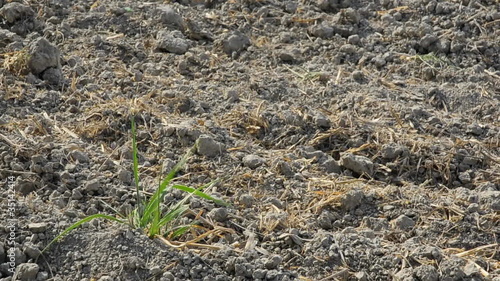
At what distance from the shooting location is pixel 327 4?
495 cm

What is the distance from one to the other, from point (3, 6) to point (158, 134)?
4.78ft

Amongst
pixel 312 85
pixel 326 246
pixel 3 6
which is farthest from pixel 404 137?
pixel 3 6

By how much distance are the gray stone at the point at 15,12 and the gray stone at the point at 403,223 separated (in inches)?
93.5

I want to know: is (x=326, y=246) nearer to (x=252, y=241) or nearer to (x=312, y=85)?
(x=252, y=241)

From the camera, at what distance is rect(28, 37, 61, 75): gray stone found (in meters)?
3.96

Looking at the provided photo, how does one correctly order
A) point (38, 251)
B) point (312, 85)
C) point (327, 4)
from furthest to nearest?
point (327, 4)
point (312, 85)
point (38, 251)

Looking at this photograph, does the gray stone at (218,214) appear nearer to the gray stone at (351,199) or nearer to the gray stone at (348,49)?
the gray stone at (351,199)

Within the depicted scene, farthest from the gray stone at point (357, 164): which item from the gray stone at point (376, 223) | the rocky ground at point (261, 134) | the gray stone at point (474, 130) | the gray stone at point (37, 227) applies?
the gray stone at point (37, 227)

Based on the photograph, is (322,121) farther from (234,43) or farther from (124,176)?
(124,176)

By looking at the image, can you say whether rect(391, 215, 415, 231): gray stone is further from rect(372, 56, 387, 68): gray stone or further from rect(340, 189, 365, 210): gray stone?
rect(372, 56, 387, 68): gray stone

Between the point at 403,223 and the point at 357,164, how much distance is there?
44 centimetres

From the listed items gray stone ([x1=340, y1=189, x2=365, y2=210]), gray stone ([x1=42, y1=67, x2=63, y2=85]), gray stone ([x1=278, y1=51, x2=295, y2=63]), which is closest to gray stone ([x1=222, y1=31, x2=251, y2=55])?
gray stone ([x1=278, y1=51, x2=295, y2=63])

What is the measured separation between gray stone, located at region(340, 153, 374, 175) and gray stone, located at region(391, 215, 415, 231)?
0.40 metres

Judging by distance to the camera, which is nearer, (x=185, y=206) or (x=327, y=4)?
(x=185, y=206)
